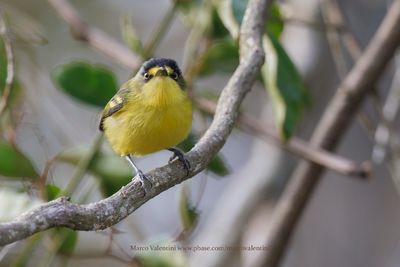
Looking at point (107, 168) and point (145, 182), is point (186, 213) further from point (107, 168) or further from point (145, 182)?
point (145, 182)

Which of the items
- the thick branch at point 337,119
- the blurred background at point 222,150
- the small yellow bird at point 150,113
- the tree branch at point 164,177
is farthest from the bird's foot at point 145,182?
the thick branch at point 337,119

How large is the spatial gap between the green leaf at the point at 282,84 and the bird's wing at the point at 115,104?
46 centimetres

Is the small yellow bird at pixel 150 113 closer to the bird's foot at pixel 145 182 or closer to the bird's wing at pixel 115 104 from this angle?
the bird's wing at pixel 115 104

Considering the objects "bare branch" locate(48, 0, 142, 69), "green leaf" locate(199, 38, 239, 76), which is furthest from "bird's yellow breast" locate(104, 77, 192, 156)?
"bare branch" locate(48, 0, 142, 69)

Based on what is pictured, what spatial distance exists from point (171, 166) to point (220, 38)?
105 cm

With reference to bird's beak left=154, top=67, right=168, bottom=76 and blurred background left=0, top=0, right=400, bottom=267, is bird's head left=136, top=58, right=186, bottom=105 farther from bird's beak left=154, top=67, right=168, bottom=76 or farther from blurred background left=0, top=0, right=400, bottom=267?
blurred background left=0, top=0, right=400, bottom=267

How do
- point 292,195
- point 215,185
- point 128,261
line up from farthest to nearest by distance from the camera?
point 215,185
point 292,195
point 128,261

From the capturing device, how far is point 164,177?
1.86 meters

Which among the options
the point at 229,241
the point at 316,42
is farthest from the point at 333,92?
the point at 229,241

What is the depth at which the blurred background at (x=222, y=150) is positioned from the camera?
8.16 ft

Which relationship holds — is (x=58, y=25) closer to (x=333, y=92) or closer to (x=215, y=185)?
(x=215, y=185)

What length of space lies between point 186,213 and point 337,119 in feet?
2.89

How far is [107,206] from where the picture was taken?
59.4 inches

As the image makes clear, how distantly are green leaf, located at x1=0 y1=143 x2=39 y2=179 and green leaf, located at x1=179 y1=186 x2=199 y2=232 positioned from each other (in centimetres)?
49
